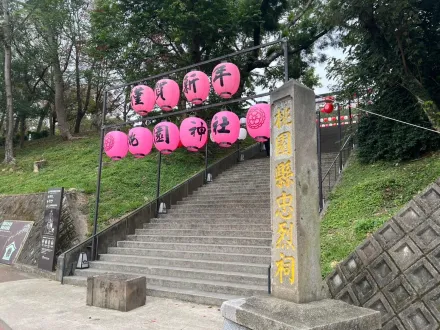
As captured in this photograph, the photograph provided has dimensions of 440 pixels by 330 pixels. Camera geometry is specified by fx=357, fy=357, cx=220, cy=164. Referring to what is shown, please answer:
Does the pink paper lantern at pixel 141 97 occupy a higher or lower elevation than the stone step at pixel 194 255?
higher

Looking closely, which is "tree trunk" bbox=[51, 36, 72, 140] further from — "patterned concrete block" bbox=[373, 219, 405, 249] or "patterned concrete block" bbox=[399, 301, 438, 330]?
"patterned concrete block" bbox=[399, 301, 438, 330]

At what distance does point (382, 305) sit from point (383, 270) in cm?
47

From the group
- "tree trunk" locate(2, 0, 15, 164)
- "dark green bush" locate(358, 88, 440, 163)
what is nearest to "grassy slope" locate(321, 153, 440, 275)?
"dark green bush" locate(358, 88, 440, 163)

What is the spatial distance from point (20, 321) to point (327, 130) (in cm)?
1920

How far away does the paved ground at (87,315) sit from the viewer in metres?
5.36

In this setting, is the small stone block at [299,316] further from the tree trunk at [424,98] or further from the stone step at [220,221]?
the tree trunk at [424,98]

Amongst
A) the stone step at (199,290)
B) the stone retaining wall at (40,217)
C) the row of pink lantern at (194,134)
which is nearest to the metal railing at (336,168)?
the row of pink lantern at (194,134)

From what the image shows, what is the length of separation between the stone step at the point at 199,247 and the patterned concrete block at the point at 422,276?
138 inches

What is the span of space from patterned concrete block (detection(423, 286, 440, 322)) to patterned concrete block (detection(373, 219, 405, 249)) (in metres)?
0.83

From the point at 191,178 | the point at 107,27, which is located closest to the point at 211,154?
the point at 191,178

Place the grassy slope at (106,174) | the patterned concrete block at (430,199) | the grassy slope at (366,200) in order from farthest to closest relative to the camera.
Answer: the grassy slope at (106,174) < the grassy slope at (366,200) < the patterned concrete block at (430,199)

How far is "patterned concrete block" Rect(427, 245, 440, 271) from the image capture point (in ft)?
13.7

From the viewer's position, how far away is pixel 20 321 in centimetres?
566

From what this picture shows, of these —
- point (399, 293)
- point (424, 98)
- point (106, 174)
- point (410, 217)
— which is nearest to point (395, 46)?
point (424, 98)
